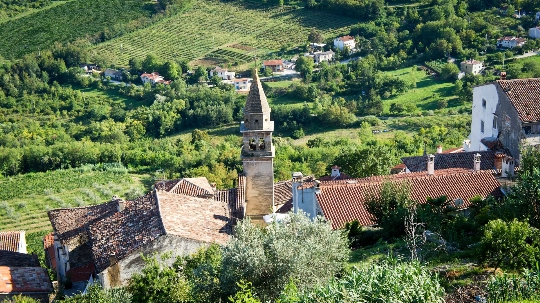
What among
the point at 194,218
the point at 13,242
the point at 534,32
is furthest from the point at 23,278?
the point at 534,32

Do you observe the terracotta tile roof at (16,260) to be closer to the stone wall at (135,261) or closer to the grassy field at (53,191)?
the stone wall at (135,261)

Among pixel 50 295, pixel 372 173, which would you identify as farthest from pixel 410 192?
pixel 50 295

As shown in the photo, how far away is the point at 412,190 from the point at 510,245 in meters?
10.1

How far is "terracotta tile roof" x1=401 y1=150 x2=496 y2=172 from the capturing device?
3556cm

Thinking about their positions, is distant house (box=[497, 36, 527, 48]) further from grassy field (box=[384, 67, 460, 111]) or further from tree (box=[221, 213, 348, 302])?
tree (box=[221, 213, 348, 302])

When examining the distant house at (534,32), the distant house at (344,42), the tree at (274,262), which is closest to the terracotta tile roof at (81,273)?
the tree at (274,262)

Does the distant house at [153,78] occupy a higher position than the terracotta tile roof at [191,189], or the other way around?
the distant house at [153,78]

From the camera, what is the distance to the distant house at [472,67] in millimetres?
82188

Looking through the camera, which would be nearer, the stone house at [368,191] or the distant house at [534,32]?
the stone house at [368,191]

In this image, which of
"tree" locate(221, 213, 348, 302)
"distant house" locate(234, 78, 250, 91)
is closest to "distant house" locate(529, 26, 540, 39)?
"distant house" locate(234, 78, 250, 91)

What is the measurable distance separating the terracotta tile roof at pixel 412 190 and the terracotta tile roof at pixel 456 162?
4.22 meters

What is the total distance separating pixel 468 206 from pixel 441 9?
78.5 m

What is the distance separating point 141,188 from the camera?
57.5m

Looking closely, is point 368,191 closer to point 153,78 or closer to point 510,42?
point 510,42
